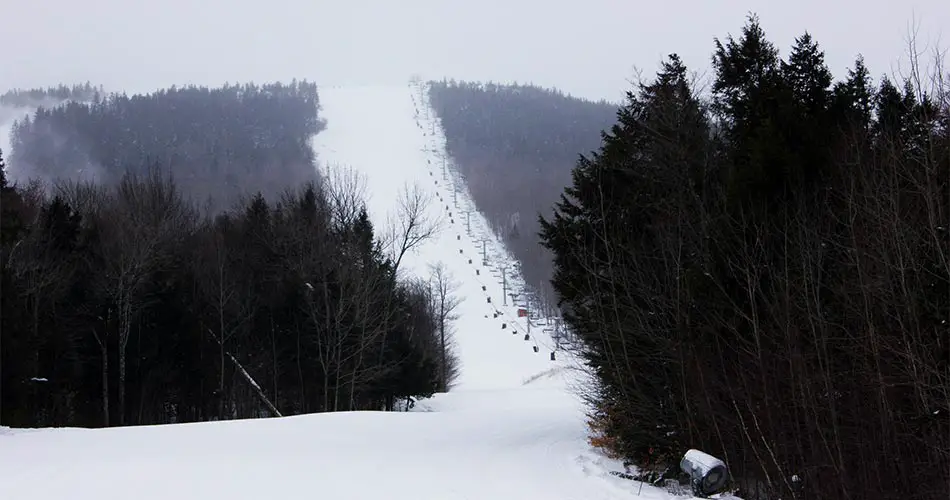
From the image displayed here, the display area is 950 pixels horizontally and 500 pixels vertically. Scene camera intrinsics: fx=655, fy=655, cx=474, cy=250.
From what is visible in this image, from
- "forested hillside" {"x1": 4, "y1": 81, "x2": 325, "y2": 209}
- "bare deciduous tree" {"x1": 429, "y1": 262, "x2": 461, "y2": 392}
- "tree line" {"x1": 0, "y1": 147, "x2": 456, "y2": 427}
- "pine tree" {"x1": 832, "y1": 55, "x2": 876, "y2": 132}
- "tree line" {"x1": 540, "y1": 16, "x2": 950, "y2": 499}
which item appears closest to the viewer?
"tree line" {"x1": 540, "y1": 16, "x2": 950, "y2": 499}

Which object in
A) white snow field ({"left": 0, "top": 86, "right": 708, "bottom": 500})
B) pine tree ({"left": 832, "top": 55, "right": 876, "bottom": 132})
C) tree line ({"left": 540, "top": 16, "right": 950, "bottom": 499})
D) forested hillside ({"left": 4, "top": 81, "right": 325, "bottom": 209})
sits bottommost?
white snow field ({"left": 0, "top": 86, "right": 708, "bottom": 500})

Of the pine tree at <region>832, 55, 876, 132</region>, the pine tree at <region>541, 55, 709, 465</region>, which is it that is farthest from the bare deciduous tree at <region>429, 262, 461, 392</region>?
the pine tree at <region>832, 55, 876, 132</region>

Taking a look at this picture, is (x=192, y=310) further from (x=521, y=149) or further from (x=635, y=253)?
(x=521, y=149)

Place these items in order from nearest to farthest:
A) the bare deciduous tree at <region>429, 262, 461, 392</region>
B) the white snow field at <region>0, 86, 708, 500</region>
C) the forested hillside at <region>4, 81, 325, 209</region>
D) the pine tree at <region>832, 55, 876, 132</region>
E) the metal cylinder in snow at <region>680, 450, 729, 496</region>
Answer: the metal cylinder in snow at <region>680, 450, 729, 496</region>, the white snow field at <region>0, 86, 708, 500</region>, the pine tree at <region>832, 55, 876, 132</region>, the bare deciduous tree at <region>429, 262, 461, 392</region>, the forested hillside at <region>4, 81, 325, 209</region>

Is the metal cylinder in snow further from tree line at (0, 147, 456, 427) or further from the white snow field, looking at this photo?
tree line at (0, 147, 456, 427)

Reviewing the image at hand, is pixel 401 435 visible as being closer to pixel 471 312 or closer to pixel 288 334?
pixel 288 334

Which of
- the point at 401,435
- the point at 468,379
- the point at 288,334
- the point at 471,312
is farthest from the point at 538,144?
the point at 401,435

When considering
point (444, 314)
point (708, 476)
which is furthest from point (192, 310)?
point (444, 314)

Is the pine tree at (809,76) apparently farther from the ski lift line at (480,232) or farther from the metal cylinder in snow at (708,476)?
the ski lift line at (480,232)

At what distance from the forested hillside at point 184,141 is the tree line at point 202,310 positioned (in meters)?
43.5

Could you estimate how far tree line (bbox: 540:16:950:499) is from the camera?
7.89m

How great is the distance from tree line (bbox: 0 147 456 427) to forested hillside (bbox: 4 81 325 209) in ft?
143

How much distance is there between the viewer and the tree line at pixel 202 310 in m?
24.7

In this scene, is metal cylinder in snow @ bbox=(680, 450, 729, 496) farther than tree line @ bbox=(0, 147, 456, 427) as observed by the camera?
No
